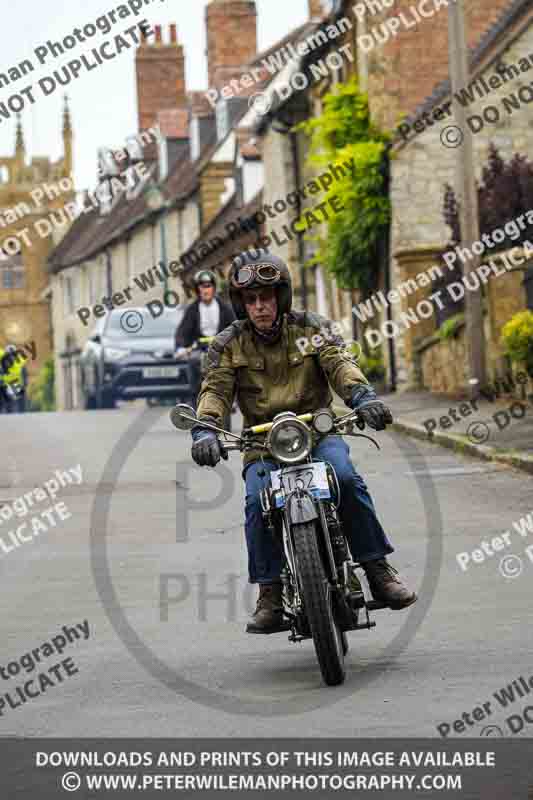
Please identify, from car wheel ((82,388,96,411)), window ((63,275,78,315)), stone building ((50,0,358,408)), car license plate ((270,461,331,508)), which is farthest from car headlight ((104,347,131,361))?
window ((63,275,78,315))

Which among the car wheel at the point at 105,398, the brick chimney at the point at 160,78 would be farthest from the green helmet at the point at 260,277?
the brick chimney at the point at 160,78

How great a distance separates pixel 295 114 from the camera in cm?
4216

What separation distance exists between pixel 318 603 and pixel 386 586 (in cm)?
79

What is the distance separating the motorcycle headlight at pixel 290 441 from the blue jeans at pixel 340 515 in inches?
10.3

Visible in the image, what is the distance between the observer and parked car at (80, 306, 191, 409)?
2862 cm

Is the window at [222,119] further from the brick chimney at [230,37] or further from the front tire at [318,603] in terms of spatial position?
the front tire at [318,603]

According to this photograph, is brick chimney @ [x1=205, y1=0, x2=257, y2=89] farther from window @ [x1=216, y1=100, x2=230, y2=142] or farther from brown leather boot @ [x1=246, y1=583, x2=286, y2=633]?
brown leather boot @ [x1=246, y1=583, x2=286, y2=633]

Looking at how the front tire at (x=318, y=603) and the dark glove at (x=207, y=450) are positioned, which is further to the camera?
the dark glove at (x=207, y=450)

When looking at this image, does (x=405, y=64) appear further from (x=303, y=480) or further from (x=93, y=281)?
(x=93, y=281)

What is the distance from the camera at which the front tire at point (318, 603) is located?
22.0ft

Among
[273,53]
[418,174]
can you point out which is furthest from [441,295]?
[273,53]

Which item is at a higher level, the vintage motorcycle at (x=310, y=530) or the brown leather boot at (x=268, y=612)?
the vintage motorcycle at (x=310, y=530)

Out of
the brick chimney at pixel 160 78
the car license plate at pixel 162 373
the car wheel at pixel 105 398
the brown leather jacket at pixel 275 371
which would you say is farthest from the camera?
the brick chimney at pixel 160 78

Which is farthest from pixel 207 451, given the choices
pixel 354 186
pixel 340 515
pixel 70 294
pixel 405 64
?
pixel 70 294
